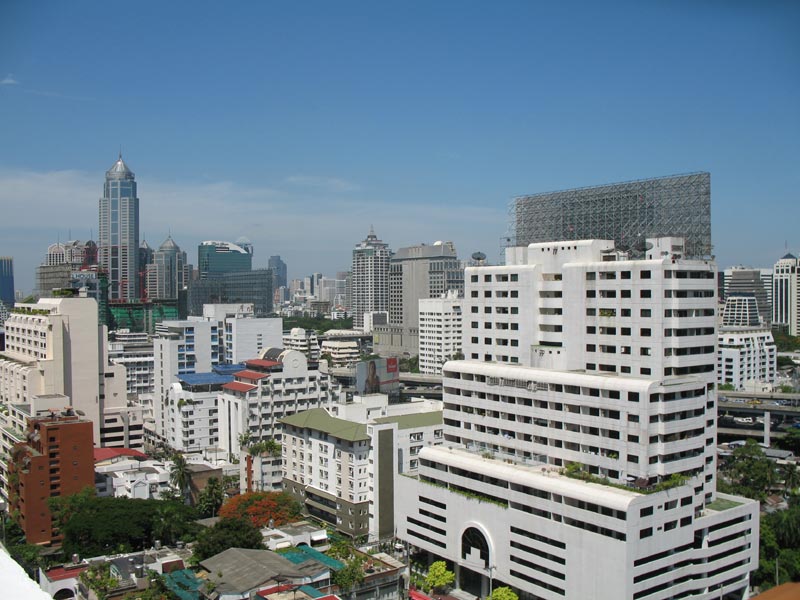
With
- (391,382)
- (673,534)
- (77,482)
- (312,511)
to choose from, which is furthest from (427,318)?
(673,534)

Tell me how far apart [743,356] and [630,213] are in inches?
1320

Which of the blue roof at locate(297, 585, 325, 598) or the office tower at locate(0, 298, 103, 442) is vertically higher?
the office tower at locate(0, 298, 103, 442)

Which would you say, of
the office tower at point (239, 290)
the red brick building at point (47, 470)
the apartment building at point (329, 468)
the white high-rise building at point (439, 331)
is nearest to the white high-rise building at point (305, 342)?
the white high-rise building at point (439, 331)

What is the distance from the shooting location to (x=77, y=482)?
25.0 metres

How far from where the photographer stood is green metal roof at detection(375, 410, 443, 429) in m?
25.9

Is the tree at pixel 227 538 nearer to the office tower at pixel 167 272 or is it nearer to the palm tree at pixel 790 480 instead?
the palm tree at pixel 790 480

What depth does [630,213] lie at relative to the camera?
967 inches

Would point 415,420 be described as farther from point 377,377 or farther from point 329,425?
point 377,377

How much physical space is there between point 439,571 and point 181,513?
8468 mm

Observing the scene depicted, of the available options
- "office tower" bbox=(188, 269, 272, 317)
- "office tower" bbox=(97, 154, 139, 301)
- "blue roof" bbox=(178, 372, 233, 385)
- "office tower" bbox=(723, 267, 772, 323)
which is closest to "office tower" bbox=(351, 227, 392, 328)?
"office tower" bbox=(188, 269, 272, 317)

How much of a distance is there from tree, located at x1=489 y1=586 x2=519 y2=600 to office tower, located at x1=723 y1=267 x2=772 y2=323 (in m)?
64.0

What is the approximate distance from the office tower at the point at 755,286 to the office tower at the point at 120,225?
8006 cm

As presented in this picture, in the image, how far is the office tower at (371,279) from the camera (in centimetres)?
9962

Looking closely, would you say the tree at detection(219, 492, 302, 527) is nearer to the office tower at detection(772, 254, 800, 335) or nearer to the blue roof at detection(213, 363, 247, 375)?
the blue roof at detection(213, 363, 247, 375)
